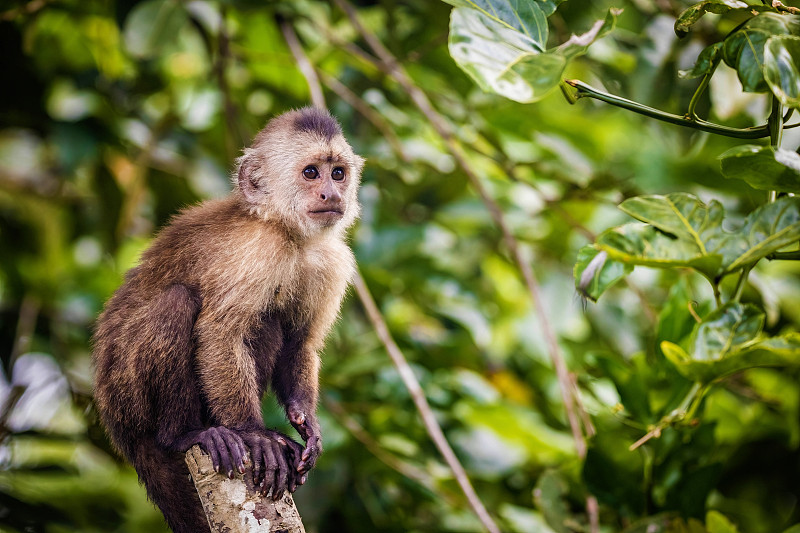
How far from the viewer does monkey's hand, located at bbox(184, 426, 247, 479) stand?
2062 mm

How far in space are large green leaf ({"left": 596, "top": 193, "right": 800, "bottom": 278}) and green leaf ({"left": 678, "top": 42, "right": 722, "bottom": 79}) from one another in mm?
297

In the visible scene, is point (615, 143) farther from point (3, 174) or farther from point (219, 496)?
point (219, 496)

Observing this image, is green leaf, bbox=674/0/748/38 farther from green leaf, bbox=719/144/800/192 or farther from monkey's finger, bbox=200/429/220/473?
monkey's finger, bbox=200/429/220/473

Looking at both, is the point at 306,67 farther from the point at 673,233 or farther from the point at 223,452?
the point at 673,233

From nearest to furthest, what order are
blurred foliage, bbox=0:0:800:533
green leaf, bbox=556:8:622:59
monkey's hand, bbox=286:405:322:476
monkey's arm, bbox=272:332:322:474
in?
green leaf, bbox=556:8:622:59, monkey's hand, bbox=286:405:322:476, monkey's arm, bbox=272:332:322:474, blurred foliage, bbox=0:0:800:533

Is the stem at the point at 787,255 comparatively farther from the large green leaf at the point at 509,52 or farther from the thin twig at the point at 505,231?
the thin twig at the point at 505,231

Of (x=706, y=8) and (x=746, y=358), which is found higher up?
(x=706, y=8)

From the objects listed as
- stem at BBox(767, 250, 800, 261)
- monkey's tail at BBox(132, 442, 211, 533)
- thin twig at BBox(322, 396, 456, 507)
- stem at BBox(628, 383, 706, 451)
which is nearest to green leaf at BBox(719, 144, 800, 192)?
stem at BBox(767, 250, 800, 261)

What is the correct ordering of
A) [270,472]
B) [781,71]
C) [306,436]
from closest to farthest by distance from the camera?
1. [781,71]
2. [270,472]
3. [306,436]

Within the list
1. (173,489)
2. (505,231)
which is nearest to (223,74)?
Result: (505,231)

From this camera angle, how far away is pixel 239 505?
1996 millimetres

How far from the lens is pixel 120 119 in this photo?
470cm

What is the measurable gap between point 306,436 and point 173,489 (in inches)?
18.0

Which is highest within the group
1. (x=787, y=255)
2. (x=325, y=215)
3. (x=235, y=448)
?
(x=325, y=215)
